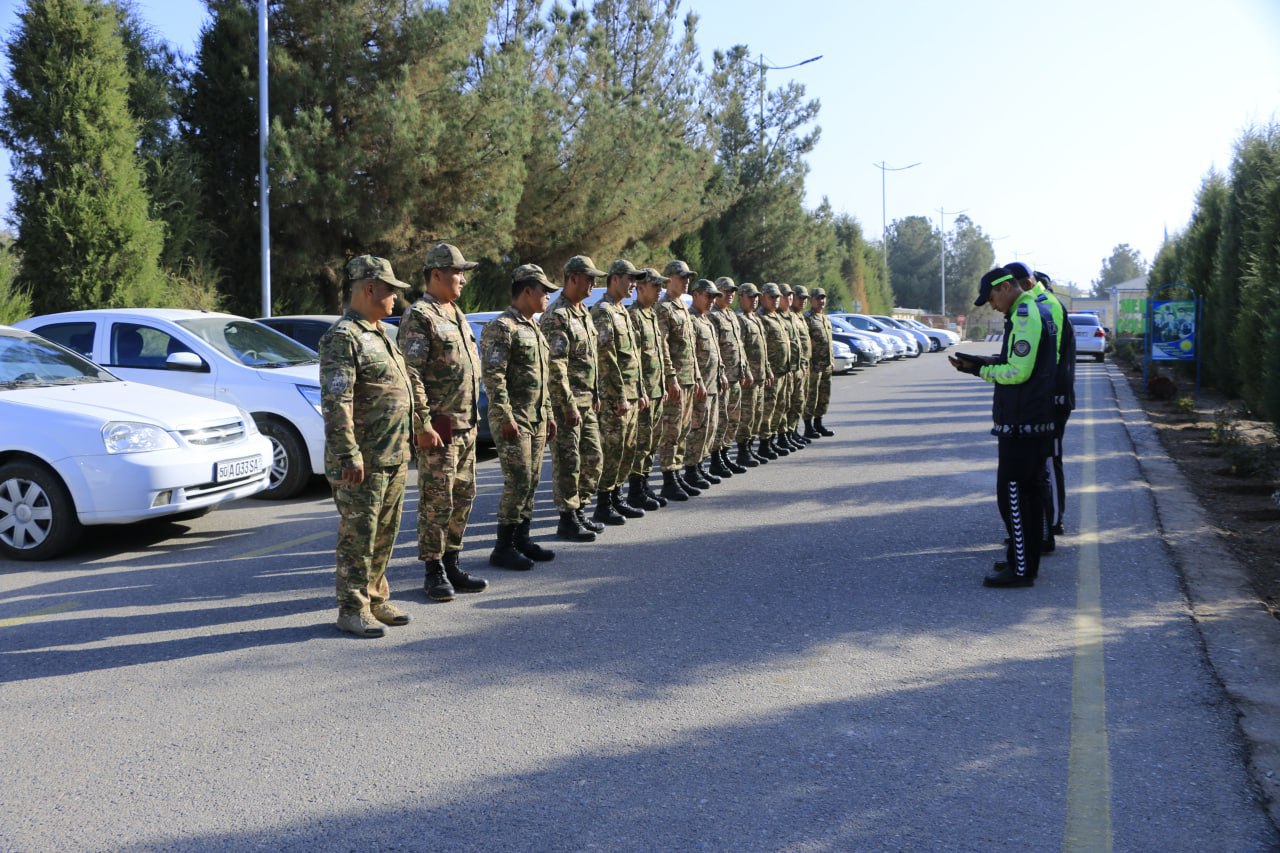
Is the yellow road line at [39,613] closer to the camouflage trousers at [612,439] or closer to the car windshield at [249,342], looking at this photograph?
the camouflage trousers at [612,439]

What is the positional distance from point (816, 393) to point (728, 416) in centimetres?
349

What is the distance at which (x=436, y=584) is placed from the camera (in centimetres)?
639

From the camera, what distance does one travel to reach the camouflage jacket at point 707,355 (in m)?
10.5

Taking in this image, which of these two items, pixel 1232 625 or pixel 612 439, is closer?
pixel 1232 625

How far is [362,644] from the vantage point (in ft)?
18.3

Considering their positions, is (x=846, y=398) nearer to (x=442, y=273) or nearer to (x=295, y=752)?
(x=442, y=273)

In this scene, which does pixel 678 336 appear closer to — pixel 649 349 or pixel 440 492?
pixel 649 349

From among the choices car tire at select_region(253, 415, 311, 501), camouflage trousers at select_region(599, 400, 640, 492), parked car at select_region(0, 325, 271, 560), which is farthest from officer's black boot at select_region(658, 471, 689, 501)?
parked car at select_region(0, 325, 271, 560)

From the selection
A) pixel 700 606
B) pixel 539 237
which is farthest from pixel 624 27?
pixel 700 606

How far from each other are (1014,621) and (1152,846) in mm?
2487

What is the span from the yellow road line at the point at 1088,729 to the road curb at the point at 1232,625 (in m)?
0.49

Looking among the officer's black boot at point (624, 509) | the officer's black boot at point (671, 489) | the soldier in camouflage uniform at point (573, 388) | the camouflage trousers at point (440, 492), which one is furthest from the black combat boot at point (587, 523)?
the camouflage trousers at point (440, 492)

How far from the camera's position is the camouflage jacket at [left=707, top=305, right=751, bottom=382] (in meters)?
11.2

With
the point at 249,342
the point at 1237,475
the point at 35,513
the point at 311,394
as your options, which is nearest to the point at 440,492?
the point at 35,513
